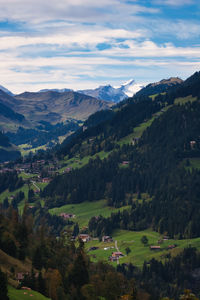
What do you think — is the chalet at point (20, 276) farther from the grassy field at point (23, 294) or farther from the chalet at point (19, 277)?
the grassy field at point (23, 294)

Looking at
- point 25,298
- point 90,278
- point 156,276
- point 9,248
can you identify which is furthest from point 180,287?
point 25,298

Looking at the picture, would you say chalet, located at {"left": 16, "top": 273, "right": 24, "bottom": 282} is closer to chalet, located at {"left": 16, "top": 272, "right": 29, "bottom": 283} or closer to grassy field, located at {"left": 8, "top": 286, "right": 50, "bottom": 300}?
chalet, located at {"left": 16, "top": 272, "right": 29, "bottom": 283}

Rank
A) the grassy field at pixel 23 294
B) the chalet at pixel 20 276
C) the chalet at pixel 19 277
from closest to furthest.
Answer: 1. the grassy field at pixel 23 294
2. the chalet at pixel 20 276
3. the chalet at pixel 19 277

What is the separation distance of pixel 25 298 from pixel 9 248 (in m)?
30.9

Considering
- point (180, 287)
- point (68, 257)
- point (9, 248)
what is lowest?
point (180, 287)

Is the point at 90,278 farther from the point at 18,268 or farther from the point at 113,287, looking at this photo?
the point at 18,268

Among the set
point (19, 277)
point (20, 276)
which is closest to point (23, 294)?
point (19, 277)

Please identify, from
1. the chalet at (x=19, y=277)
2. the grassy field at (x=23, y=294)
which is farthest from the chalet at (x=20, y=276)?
the grassy field at (x=23, y=294)

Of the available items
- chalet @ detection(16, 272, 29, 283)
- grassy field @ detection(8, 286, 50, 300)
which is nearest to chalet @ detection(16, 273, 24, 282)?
chalet @ detection(16, 272, 29, 283)

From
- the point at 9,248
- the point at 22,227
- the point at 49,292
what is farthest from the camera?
the point at 22,227

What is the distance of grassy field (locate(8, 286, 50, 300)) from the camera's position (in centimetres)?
7638

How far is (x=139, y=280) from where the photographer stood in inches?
6767

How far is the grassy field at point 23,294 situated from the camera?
251 feet

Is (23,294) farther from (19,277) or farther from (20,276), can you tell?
(20,276)
